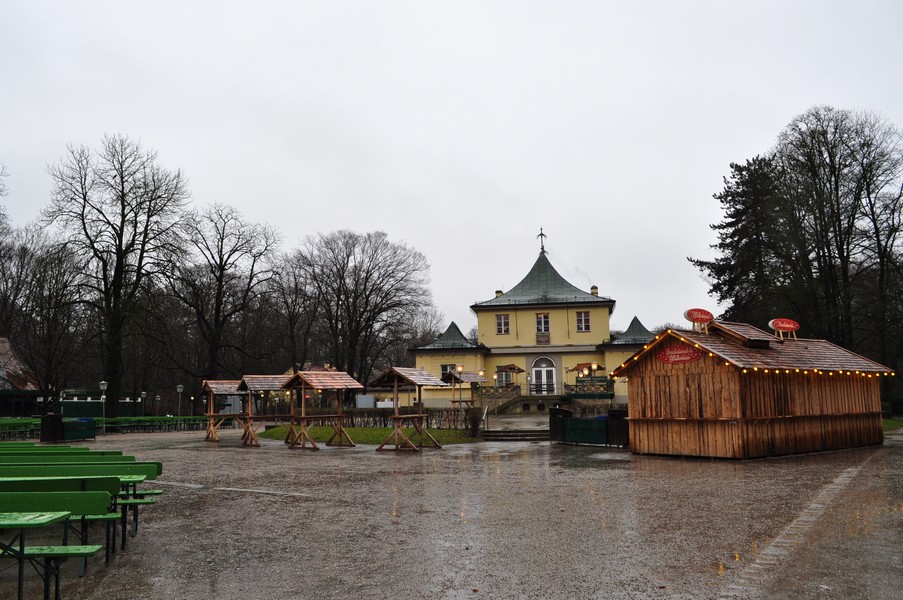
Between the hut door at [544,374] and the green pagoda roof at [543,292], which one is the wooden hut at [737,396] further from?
the green pagoda roof at [543,292]

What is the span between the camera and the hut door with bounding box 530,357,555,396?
45469 millimetres

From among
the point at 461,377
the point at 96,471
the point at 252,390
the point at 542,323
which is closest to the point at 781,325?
the point at 461,377

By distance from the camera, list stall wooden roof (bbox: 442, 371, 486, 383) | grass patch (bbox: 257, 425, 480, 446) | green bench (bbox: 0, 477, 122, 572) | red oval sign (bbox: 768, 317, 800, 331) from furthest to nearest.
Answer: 1. stall wooden roof (bbox: 442, 371, 486, 383)
2. grass patch (bbox: 257, 425, 480, 446)
3. red oval sign (bbox: 768, 317, 800, 331)
4. green bench (bbox: 0, 477, 122, 572)

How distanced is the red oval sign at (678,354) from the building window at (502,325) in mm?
28524

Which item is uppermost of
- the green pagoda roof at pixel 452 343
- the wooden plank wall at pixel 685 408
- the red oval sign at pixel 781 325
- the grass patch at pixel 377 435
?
the green pagoda roof at pixel 452 343

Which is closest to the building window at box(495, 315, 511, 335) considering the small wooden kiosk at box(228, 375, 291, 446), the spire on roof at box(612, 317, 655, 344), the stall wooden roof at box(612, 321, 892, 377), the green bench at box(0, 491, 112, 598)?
the spire on roof at box(612, 317, 655, 344)

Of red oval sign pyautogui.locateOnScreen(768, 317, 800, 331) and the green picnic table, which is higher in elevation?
red oval sign pyautogui.locateOnScreen(768, 317, 800, 331)

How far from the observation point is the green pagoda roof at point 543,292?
4762 cm

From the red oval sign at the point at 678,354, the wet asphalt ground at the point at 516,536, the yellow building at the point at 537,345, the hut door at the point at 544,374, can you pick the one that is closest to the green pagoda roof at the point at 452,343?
the yellow building at the point at 537,345

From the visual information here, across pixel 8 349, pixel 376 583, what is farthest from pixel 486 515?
pixel 8 349

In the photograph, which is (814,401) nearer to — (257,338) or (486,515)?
(486,515)

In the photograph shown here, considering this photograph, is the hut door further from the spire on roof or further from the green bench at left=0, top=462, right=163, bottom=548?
the green bench at left=0, top=462, right=163, bottom=548

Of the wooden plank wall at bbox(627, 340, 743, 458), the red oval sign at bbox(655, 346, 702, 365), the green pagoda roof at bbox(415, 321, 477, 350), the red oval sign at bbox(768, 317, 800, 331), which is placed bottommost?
the wooden plank wall at bbox(627, 340, 743, 458)

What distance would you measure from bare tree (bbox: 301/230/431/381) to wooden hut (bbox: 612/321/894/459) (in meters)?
32.5
